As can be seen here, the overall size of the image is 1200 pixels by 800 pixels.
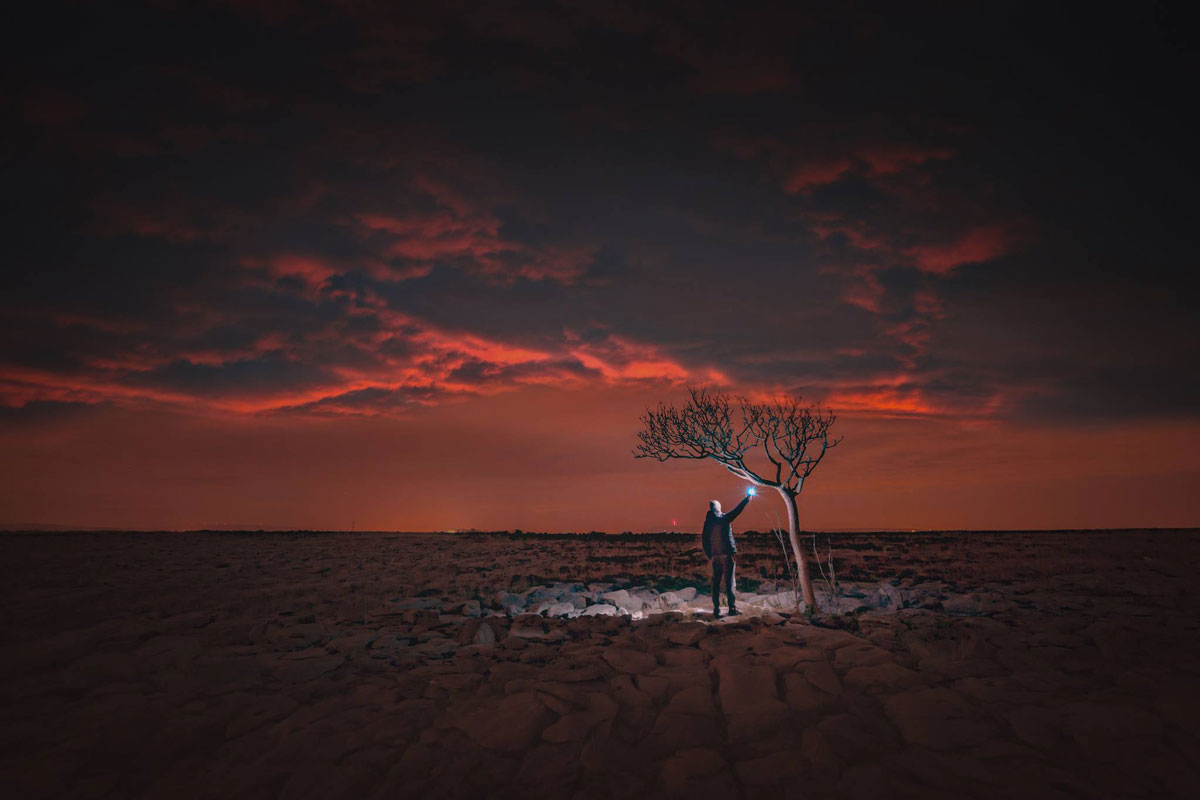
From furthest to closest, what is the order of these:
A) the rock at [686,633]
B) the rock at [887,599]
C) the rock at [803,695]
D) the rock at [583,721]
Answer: the rock at [887,599] → the rock at [686,633] → the rock at [803,695] → the rock at [583,721]

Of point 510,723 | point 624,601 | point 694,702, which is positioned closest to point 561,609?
point 624,601

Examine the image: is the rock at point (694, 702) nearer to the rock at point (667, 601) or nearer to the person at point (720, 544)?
the person at point (720, 544)

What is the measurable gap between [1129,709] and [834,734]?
316 cm

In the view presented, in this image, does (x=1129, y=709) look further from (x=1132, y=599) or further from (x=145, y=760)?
(x=145, y=760)

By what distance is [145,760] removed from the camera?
21.3 feet

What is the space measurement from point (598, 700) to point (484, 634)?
13.0 feet

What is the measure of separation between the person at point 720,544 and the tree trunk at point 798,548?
97 centimetres

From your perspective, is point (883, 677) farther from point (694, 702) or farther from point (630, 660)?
point (630, 660)

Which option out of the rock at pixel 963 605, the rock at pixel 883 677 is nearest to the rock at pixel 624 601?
the rock at pixel 963 605

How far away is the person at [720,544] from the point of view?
542 inches

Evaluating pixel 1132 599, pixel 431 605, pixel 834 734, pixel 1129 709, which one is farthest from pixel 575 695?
pixel 1132 599

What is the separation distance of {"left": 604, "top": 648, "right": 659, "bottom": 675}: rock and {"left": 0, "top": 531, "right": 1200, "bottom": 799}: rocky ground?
0.05m

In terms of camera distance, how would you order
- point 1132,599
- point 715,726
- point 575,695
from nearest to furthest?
1. point 715,726
2. point 575,695
3. point 1132,599

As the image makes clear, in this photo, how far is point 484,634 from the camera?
10930 millimetres
